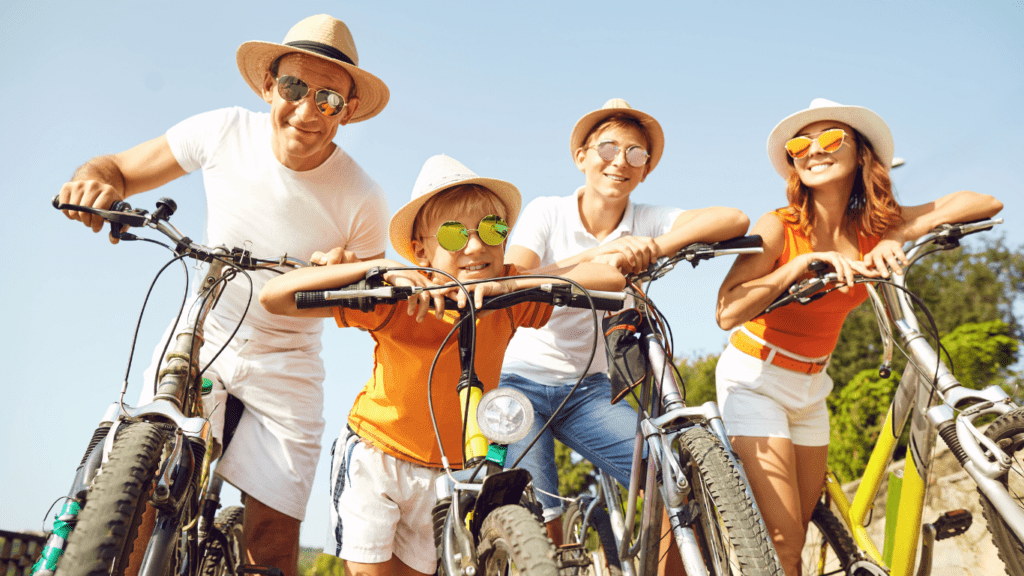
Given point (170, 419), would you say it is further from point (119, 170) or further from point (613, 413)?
point (613, 413)

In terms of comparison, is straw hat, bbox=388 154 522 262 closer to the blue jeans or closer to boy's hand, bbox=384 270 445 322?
boy's hand, bbox=384 270 445 322

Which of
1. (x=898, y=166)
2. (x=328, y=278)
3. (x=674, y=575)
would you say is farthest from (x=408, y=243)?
(x=898, y=166)

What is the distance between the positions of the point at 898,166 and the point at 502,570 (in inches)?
119

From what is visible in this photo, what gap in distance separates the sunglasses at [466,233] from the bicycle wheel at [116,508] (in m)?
1.14

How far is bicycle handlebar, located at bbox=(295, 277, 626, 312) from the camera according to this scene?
6.90 ft

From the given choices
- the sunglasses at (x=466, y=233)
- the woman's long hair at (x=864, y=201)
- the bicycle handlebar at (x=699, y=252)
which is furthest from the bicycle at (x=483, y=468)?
the woman's long hair at (x=864, y=201)

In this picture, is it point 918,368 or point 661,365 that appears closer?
point 661,365

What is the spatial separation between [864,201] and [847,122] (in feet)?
1.41

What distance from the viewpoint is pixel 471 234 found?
2.62m

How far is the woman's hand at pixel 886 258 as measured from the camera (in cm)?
308

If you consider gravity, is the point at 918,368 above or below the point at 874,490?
above

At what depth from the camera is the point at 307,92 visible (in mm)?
3461

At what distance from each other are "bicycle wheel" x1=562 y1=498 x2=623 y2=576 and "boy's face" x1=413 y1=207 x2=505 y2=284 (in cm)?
169

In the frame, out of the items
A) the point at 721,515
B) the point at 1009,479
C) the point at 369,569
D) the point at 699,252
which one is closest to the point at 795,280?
the point at 699,252
